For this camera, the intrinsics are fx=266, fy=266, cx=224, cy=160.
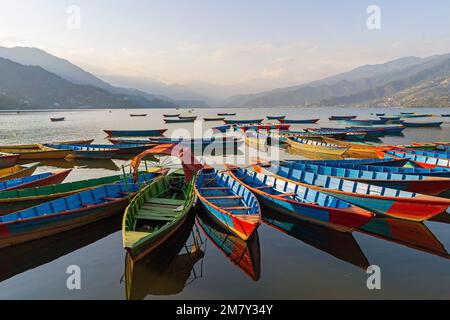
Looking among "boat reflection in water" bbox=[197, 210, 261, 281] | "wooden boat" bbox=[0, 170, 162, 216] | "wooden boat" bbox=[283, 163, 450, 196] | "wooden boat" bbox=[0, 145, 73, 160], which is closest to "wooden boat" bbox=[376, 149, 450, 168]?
"wooden boat" bbox=[283, 163, 450, 196]

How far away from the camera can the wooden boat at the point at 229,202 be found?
1355cm

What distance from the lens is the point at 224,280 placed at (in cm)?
1223

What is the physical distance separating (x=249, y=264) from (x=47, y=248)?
11437 millimetres

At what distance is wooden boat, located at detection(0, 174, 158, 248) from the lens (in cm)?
1417

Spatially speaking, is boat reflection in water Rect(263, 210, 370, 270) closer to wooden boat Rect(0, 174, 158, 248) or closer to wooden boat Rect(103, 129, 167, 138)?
wooden boat Rect(0, 174, 158, 248)

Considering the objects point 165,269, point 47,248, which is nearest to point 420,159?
point 165,269

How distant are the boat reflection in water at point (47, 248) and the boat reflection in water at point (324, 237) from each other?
1108 cm

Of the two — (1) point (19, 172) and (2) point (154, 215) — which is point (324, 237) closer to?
(2) point (154, 215)

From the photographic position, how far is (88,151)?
40.3 metres

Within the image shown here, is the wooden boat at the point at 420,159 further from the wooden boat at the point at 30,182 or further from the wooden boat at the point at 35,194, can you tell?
the wooden boat at the point at 30,182

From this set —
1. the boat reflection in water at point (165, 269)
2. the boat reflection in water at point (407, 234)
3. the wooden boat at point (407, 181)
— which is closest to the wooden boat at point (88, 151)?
the boat reflection in water at point (165, 269)

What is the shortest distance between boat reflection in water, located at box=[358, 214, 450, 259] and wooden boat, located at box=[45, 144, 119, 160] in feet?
121
